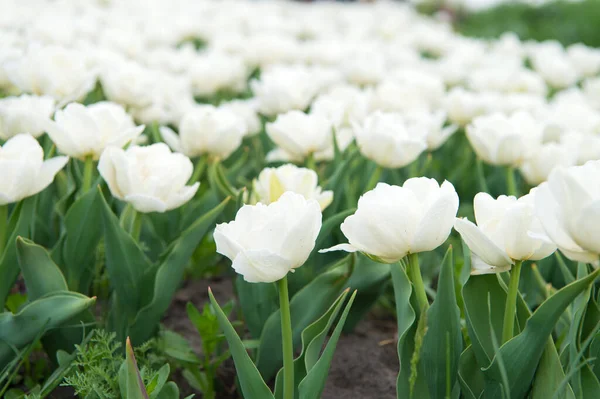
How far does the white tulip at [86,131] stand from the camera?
1.58 meters

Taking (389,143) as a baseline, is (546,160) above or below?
below

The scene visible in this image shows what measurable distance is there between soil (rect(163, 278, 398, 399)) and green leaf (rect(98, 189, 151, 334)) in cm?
23

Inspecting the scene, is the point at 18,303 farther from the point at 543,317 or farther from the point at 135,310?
the point at 543,317

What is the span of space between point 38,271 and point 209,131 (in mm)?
674

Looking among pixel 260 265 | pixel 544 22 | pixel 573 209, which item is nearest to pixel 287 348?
pixel 260 265

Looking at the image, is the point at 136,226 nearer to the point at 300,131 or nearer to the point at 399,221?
the point at 300,131

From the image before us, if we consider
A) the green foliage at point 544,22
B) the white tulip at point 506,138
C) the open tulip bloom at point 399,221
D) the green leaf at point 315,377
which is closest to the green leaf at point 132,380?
the green leaf at point 315,377

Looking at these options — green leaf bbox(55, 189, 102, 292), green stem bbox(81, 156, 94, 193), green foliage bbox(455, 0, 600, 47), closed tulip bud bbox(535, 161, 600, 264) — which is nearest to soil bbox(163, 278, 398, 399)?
green leaf bbox(55, 189, 102, 292)

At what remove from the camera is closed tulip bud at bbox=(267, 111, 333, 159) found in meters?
1.92

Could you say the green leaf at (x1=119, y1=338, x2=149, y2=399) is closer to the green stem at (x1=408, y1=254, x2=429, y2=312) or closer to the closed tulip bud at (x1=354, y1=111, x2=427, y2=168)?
the green stem at (x1=408, y1=254, x2=429, y2=312)

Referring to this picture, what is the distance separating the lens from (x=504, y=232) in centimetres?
109

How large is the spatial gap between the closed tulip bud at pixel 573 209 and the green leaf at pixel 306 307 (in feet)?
1.83

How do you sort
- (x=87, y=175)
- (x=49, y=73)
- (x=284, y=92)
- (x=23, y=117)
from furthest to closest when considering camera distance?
(x=284, y=92) → (x=49, y=73) → (x=23, y=117) → (x=87, y=175)

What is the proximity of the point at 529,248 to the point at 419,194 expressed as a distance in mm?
193
